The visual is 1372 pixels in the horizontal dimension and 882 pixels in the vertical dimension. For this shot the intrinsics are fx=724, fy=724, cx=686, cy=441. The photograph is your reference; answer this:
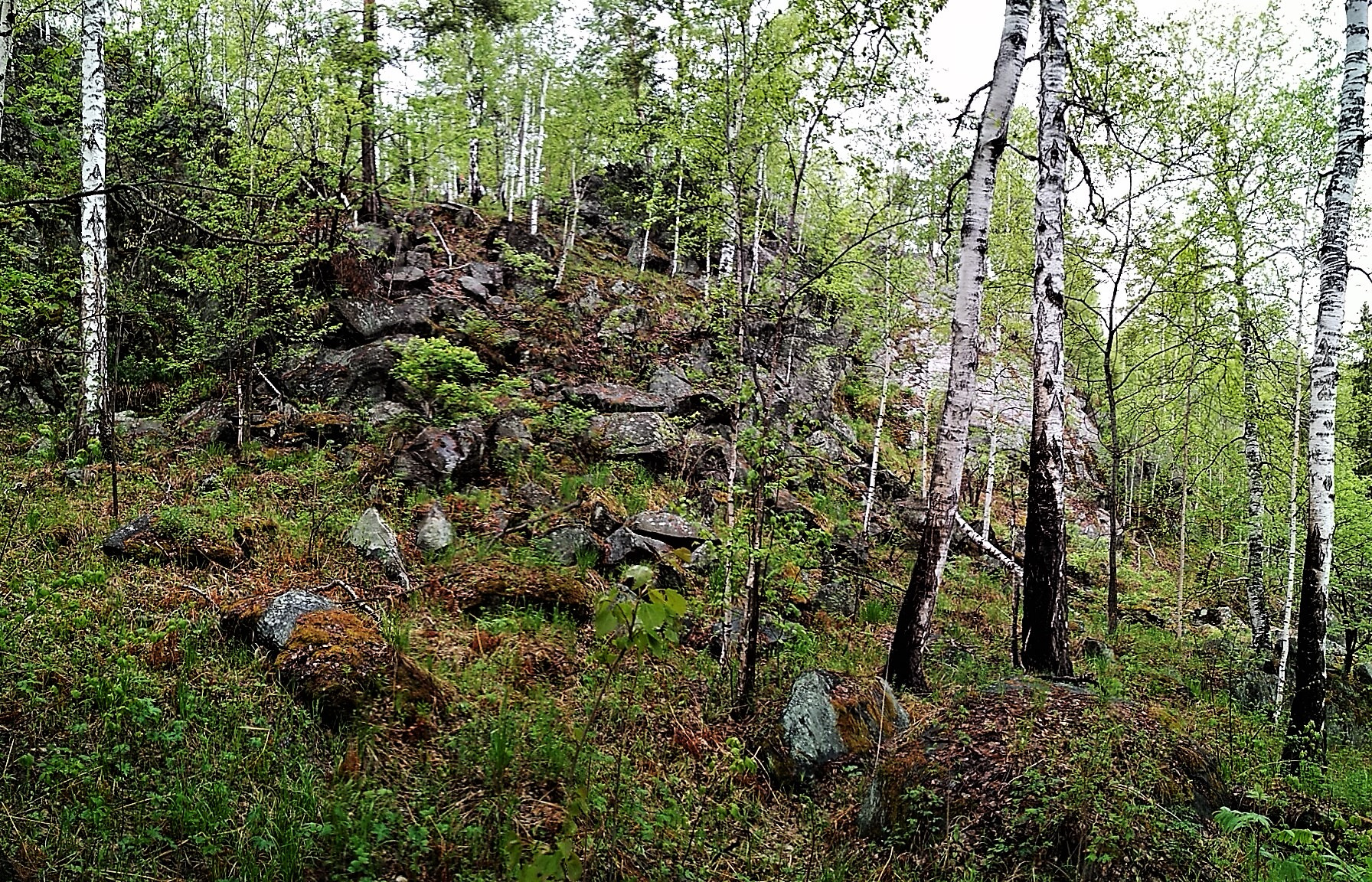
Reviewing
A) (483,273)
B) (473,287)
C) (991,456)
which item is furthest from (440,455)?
(991,456)

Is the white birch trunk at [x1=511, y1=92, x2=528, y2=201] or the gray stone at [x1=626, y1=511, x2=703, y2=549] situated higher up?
the white birch trunk at [x1=511, y1=92, x2=528, y2=201]

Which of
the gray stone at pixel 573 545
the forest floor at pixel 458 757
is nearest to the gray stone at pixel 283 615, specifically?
the forest floor at pixel 458 757

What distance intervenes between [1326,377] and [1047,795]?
6058 millimetres

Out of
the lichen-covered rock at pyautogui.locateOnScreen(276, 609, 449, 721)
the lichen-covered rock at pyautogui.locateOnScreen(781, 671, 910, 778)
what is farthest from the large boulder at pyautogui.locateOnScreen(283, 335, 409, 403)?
Answer: the lichen-covered rock at pyautogui.locateOnScreen(781, 671, 910, 778)

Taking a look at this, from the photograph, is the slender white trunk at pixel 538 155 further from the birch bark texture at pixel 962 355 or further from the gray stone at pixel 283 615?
the gray stone at pixel 283 615

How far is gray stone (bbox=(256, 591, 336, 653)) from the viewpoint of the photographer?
473cm

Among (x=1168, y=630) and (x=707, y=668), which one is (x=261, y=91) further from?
(x=1168, y=630)

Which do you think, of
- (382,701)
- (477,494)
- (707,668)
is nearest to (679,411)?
(477,494)

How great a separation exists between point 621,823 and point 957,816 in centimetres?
214

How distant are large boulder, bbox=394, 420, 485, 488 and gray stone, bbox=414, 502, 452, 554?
103 cm

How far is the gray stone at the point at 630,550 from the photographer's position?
7.94m

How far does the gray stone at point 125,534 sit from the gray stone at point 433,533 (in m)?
2.30

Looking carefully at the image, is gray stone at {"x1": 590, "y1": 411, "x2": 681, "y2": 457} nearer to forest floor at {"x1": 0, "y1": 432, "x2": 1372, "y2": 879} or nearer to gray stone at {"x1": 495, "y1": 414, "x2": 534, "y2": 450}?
gray stone at {"x1": 495, "y1": 414, "x2": 534, "y2": 450}

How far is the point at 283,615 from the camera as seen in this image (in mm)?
4930
